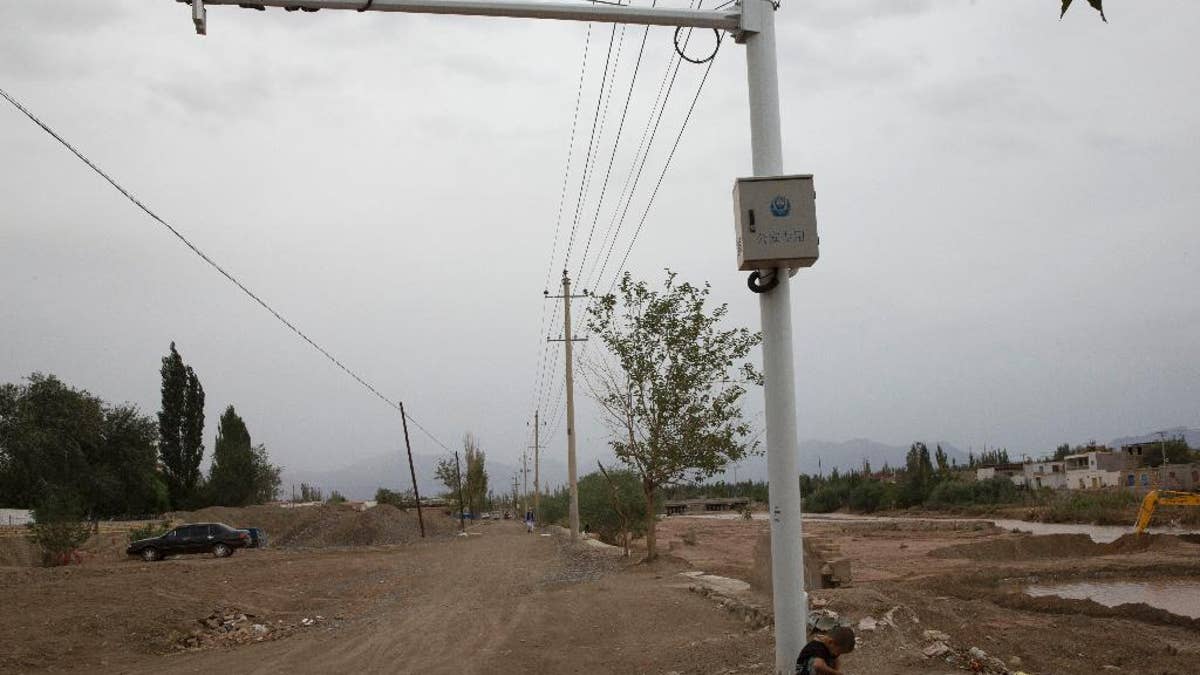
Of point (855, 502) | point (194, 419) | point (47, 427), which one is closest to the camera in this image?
point (47, 427)

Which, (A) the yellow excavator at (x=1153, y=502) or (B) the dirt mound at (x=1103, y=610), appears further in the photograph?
(A) the yellow excavator at (x=1153, y=502)

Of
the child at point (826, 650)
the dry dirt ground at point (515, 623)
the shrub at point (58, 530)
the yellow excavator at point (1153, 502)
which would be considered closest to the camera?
the child at point (826, 650)

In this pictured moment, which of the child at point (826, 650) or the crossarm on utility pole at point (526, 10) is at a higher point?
the crossarm on utility pole at point (526, 10)

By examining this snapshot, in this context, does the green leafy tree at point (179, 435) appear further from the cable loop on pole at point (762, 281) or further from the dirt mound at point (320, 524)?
the cable loop on pole at point (762, 281)

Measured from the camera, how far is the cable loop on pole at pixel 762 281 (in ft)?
23.3

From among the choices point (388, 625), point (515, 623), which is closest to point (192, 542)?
point (388, 625)

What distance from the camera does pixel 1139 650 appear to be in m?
15.7

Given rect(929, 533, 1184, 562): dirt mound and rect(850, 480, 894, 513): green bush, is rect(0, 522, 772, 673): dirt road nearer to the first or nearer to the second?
rect(929, 533, 1184, 562): dirt mound

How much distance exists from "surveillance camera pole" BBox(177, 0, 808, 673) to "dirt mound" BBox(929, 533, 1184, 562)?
125 feet

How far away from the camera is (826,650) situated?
249 inches

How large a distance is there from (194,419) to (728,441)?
69.2m

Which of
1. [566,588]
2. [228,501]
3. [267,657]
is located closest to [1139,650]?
[566,588]

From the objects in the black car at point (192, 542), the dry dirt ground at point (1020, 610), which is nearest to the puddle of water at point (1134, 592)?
the dry dirt ground at point (1020, 610)

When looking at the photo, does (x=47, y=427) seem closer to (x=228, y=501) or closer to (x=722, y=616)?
(x=228, y=501)
